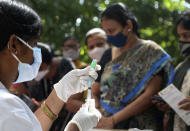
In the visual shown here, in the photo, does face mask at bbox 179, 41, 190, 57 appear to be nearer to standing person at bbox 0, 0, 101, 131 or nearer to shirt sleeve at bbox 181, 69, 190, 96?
shirt sleeve at bbox 181, 69, 190, 96

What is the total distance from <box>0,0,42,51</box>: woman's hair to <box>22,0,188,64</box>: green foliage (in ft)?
13.2

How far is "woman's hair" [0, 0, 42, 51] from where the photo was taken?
141 centimetres

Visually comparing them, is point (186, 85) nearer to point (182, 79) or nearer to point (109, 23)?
point (182, 79)

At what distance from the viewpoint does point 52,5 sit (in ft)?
18.6

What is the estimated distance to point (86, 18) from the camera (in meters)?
6.37

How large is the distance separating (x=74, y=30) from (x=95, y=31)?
2.78 meters

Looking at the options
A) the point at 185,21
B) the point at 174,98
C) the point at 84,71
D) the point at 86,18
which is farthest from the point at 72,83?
the point at 86,18

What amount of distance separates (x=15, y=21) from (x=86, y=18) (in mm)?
5006

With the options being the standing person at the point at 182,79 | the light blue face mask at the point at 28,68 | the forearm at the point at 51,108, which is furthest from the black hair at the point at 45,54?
the light blue face mask at the point at 28,68

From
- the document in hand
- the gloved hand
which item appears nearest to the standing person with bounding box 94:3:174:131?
the document in hand

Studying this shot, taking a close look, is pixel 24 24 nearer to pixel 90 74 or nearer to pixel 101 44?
pixel 90 74

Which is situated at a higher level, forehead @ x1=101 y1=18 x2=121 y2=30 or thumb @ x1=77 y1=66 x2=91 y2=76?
forehead @ x1=101 y1=18 x2=121 y2=30

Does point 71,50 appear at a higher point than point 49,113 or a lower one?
lower

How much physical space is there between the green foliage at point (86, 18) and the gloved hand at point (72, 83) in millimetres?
3707
